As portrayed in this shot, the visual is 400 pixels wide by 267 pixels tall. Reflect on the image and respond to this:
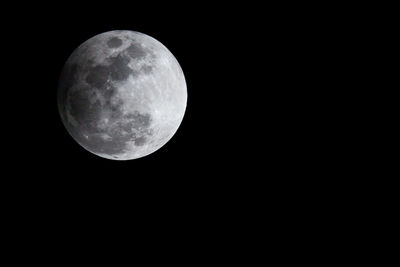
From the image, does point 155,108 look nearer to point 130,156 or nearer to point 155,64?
point 155,64

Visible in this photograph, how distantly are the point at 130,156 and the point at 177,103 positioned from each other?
3.09 ft

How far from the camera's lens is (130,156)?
4.88 metres

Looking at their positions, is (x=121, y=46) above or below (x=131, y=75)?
above

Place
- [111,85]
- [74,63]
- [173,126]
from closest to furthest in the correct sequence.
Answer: [111,85], [74,63], [173,126]

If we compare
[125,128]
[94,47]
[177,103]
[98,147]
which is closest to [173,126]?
[177,103]

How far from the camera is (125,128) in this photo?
440 cm

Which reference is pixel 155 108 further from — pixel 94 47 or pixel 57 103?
pixel 57 103

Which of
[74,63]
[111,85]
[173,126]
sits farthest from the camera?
[173,126]

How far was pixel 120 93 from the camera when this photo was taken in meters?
4.23

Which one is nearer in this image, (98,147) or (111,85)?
(111,85)

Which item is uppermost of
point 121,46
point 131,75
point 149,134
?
point 121,46

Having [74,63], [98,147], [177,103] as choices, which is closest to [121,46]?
[74,63]

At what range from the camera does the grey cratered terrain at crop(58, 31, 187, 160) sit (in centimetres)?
425

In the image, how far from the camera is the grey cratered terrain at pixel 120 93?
13.9 ft
